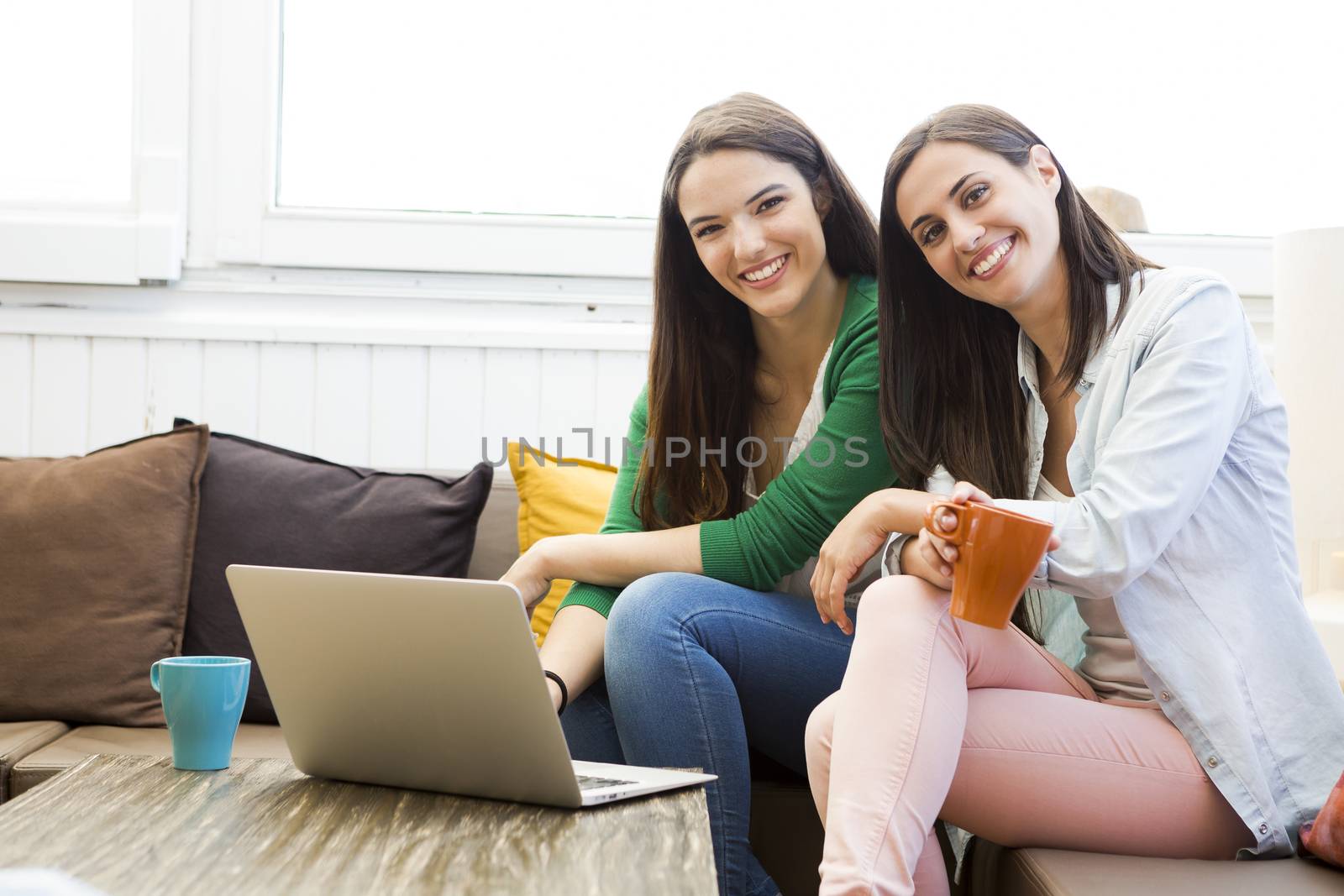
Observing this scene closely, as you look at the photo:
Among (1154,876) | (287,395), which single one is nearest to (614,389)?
(287,395)

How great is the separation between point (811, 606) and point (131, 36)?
5.84 feet

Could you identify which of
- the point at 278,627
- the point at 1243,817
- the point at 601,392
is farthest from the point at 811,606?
the point at 601,392

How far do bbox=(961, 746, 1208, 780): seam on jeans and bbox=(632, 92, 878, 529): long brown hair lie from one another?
0.59 m

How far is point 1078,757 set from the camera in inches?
43.2

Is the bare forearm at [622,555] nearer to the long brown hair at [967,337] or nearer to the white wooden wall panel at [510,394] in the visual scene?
the long brown hair at [967,337]

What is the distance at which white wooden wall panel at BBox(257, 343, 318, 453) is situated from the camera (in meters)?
2.25

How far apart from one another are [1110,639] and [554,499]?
0.87 m

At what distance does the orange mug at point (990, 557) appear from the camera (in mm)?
958

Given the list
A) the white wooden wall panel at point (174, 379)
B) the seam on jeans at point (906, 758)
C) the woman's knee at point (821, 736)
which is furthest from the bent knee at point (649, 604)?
the white wooden wall panel at point (174, 379)

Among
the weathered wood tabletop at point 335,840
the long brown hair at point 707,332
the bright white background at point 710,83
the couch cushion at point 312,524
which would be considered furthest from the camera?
the bright white background at point 710,83

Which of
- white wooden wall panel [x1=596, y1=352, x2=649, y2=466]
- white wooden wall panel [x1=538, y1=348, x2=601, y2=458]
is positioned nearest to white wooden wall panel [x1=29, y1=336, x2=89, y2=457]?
white wooden wall panel [x1=538, y1=348, x2=601, y2=458]

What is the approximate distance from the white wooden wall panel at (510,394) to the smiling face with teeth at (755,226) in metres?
0.76

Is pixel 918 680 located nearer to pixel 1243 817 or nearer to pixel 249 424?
pixel 1243 817

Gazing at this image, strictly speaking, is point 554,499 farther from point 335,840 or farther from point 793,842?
point 335,840
